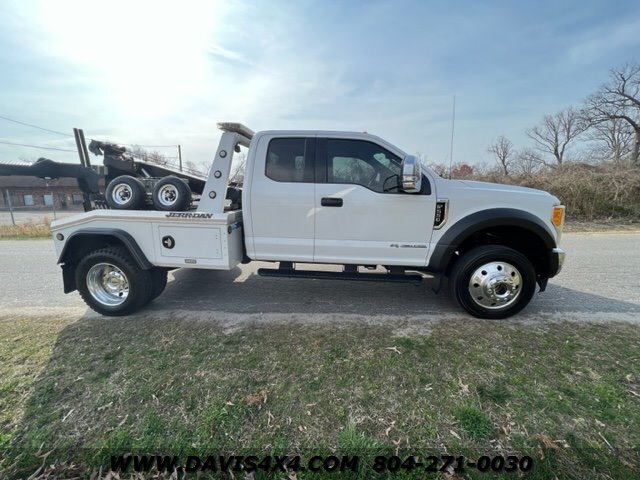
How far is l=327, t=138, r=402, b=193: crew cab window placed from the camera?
11.6 feet

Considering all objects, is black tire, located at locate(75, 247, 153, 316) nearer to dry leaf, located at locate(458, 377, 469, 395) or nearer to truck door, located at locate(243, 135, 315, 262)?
truck door, located at locate(243, 135, 315, 262)

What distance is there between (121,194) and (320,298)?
116 inches

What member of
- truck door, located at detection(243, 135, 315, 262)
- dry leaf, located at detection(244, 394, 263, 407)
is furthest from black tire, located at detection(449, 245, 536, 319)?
dry leaf, located at detection(244, 394, 263, 407)

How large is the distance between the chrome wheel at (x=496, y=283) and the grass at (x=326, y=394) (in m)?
0.35

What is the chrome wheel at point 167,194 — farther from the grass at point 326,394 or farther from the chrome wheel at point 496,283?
the chrome wheel at point 496,283

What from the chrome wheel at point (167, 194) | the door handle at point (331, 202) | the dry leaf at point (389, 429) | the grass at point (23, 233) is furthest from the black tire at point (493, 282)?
the grass at point (23, 233)

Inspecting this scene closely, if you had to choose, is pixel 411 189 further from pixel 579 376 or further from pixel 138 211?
pixel 138 211

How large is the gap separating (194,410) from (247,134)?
324cm

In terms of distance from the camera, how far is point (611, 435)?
203 cm

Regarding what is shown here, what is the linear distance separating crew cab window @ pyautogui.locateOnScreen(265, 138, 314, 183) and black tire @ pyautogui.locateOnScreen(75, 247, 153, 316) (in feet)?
6.70

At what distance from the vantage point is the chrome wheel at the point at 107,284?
12.5 ft

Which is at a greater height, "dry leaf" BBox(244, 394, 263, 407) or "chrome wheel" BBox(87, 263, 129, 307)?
"chrome wheel" BBox(87, 263, 129, 307)

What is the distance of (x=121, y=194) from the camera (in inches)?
153

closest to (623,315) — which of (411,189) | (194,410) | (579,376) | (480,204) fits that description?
(579,376)
